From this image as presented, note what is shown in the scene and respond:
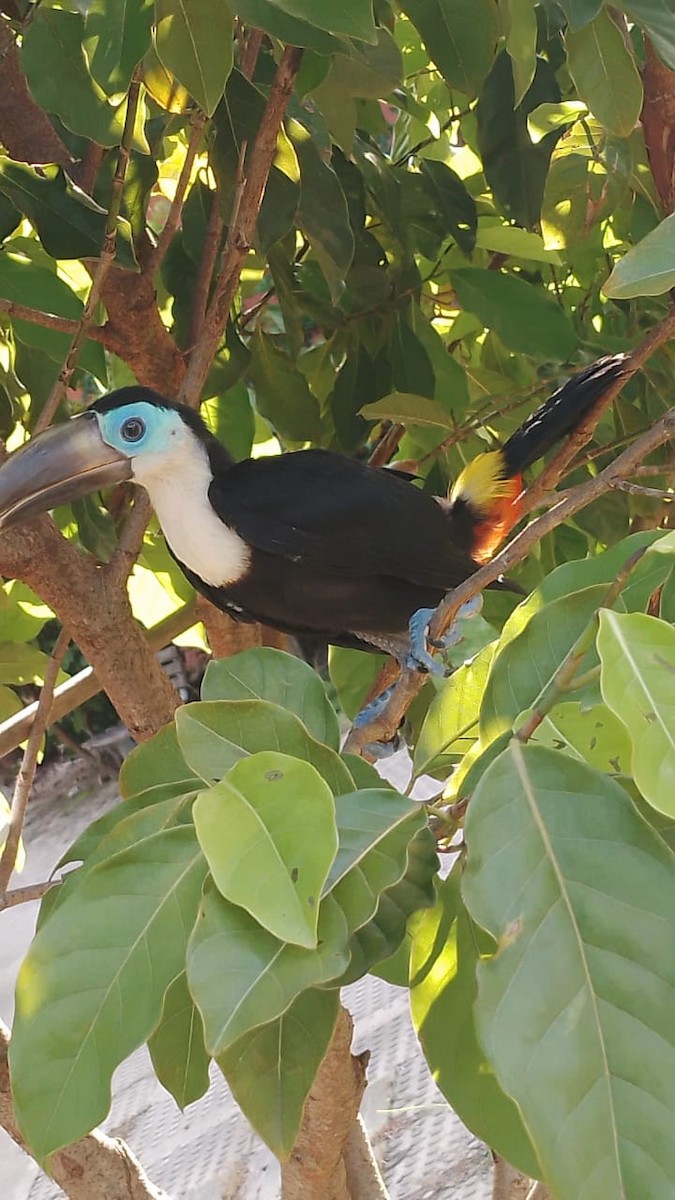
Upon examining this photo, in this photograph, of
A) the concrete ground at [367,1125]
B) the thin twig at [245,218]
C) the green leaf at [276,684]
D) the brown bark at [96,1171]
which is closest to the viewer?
the green leaf at [276,684]

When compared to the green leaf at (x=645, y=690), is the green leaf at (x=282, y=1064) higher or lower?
lower

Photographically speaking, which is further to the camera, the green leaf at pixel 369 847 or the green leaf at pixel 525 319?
the green leaf at pixel 525 319

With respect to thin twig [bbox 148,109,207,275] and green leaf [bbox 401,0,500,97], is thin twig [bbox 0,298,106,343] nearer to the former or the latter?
thin twig [bbox 148,109,207,275]

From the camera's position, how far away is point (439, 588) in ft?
3.91

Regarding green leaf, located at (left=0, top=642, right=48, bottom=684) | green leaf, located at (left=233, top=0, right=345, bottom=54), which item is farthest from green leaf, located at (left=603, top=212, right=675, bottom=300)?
green leaf, located at (left=0, top=642, right=48, bottom=684)

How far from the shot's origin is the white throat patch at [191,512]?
43.0 inches

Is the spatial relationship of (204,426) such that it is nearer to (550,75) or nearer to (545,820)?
(550,75)

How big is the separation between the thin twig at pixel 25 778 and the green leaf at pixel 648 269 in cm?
62

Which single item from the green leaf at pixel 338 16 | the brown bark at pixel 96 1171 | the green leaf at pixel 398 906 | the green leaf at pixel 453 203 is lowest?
the brown bark at pixel 96 1171

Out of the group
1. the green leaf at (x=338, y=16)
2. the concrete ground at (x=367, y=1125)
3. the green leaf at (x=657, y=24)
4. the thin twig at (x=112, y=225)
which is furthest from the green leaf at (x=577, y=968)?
the concrete ground at (x=367, y=1125)

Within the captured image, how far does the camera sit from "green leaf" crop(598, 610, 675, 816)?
12.5 inches

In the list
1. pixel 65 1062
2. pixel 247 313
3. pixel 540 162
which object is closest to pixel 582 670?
pixel 65 1062

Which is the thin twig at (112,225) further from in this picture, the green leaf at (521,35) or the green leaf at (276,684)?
the green leaf at (276,684)

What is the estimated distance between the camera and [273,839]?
347 mm
